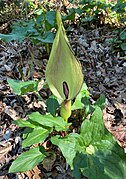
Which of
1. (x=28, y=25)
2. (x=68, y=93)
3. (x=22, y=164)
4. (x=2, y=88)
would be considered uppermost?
(x=28, y=25)

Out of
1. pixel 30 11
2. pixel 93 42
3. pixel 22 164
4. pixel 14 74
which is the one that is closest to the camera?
pixel 22 164

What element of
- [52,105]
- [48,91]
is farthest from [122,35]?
[52,105]

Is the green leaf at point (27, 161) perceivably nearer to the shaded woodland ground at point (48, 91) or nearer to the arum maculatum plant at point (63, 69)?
the shaded woodland ground at point (48, 91)

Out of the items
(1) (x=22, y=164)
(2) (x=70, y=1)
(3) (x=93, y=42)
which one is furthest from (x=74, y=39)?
(1) (x=22, y=164)

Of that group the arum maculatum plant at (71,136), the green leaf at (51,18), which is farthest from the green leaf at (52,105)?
the green leaf at (51,18)

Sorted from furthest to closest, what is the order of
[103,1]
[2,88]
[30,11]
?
[30,11] < [103,1] < [2,88]

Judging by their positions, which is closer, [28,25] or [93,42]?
[28,25]

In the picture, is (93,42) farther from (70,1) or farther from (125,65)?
(70,1)
